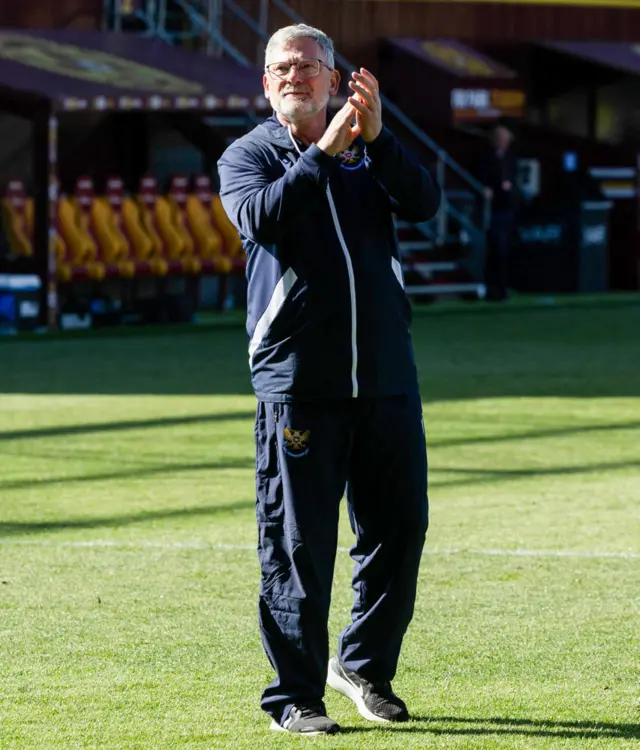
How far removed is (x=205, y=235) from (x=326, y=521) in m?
16.3

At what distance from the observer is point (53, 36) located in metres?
21.9

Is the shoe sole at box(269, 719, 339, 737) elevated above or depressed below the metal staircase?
below

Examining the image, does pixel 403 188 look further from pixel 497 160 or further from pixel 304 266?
pixel 497 160

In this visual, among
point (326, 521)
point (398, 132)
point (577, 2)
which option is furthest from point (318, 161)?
point (577, 2)

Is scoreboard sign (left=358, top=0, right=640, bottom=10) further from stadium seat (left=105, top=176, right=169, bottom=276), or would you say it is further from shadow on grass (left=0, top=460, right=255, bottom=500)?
shadow on grass (left=0, top=460, right=255, bottom=500)

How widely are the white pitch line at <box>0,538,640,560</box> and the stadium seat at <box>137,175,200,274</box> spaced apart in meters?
12.8

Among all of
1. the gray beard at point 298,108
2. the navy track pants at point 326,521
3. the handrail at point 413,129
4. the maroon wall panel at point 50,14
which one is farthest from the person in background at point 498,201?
the gray beard at point 298,108

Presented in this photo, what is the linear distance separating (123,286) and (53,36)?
3217mm

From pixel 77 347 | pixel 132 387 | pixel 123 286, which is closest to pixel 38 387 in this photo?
pixel 132 387

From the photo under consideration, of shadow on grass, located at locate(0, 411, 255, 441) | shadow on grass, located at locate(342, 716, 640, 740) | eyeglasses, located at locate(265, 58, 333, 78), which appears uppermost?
eyeglasses, located at locate(265, 58, 333, 78)

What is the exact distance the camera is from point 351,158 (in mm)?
5012

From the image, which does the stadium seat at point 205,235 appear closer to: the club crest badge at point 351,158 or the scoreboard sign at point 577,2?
the scoreboard sign at point 577,2

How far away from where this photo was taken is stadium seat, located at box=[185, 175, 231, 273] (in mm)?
21172

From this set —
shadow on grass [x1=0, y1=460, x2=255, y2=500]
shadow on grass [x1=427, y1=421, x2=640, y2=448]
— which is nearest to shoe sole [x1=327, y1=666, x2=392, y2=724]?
shadow on grass [x1=0, y1=460, x2=255, y2=500]
